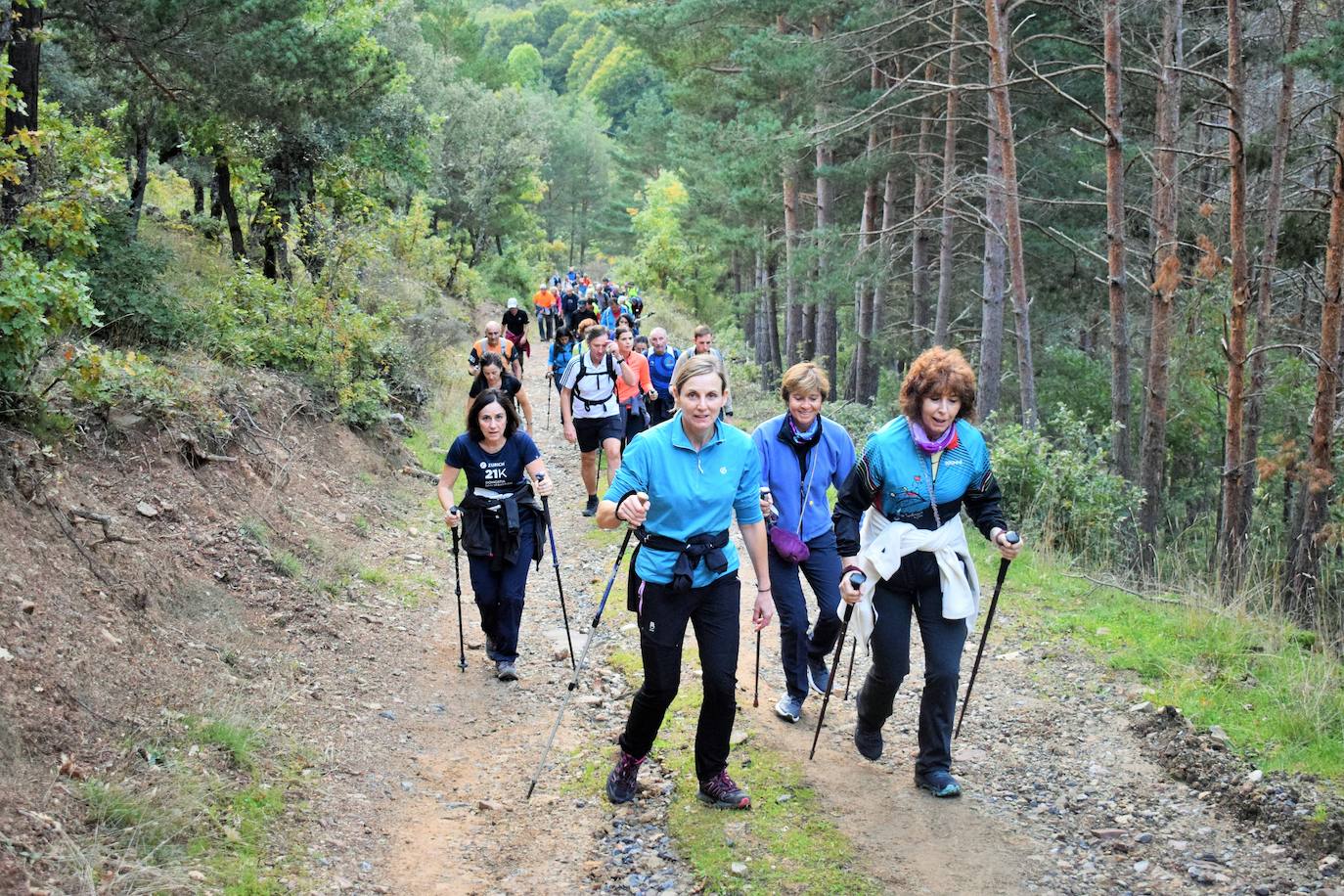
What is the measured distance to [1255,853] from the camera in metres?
4.70

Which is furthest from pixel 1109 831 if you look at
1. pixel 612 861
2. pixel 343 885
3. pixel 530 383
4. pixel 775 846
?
pixel 530 383

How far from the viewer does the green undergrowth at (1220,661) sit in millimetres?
5527

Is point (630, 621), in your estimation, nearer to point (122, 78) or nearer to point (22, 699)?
point (22, 699)

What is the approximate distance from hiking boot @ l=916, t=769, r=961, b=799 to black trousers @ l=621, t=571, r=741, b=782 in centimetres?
109

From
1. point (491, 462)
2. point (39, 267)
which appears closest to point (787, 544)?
point (491, 462)

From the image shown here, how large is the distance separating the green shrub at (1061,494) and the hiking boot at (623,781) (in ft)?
21.9

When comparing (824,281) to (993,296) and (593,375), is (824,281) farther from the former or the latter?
(593,375)

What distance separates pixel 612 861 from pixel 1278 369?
17187 mm

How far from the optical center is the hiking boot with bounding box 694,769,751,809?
202 inches

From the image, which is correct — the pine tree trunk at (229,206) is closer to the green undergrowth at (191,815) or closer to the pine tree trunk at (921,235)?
the pine tree trunk at (921,235)

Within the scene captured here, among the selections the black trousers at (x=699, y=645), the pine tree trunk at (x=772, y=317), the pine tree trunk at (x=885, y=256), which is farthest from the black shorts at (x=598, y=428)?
the pine tree trunk at (x=772, y=317)

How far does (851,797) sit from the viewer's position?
5.29 m

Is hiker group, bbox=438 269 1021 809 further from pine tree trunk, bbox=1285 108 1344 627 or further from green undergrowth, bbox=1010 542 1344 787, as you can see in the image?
pine tree trunk, bbox=1285 108 1344 627

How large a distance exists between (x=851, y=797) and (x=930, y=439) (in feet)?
5.98
